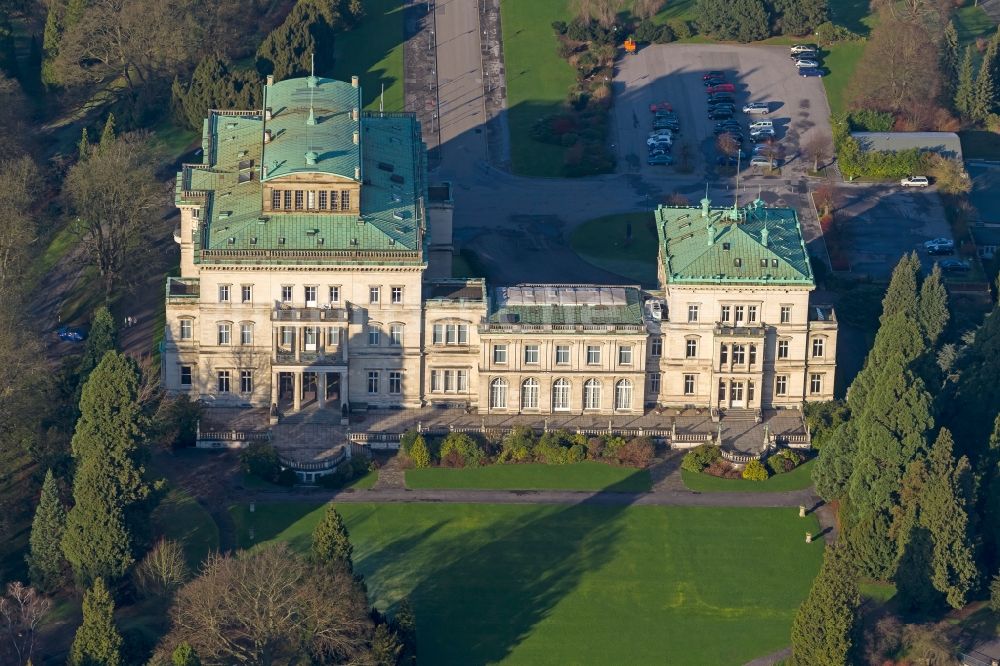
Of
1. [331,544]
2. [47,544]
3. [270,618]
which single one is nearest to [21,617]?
[47,544]

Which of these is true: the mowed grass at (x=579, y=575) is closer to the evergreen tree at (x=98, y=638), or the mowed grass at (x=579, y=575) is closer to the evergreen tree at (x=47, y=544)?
the evergreen tree at (x=47, y=544)

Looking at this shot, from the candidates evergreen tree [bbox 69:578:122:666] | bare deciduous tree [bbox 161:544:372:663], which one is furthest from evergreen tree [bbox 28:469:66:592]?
bare deciduous tree [bbox 161:544:372:663]

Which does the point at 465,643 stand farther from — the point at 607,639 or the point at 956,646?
the point at 956,646

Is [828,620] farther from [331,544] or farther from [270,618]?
[270,618]

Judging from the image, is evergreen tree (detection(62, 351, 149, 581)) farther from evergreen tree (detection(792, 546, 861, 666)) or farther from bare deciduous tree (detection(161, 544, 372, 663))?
evergreen tree (detection(792, 546, 861, 666))

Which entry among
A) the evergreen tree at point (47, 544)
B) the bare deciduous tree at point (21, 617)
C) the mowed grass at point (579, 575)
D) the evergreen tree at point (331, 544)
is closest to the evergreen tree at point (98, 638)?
the bare deciduous tree at point (21, 617)
